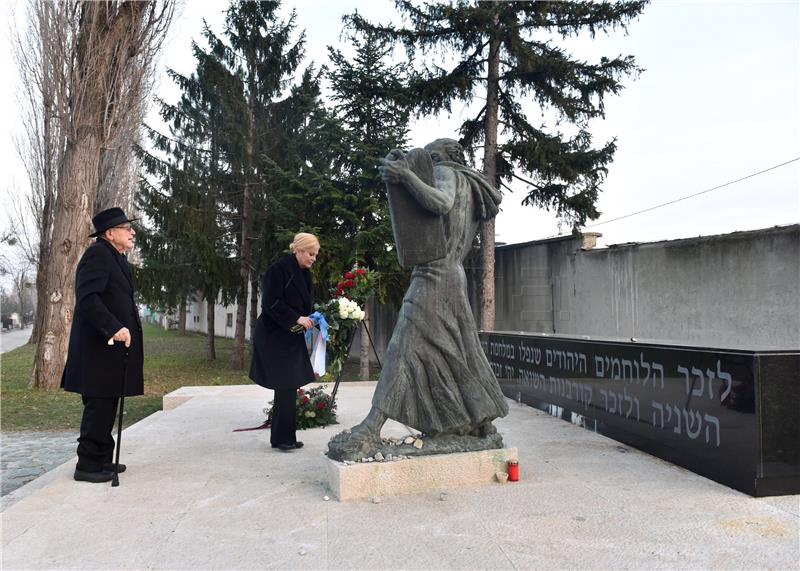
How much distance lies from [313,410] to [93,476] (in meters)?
2.50

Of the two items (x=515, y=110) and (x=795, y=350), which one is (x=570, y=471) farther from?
(x=515, y=110)

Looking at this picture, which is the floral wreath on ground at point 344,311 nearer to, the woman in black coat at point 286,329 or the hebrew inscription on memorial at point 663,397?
the woman in black coat at point 286,329

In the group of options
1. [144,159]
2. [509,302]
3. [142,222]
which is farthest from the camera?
[142,222]

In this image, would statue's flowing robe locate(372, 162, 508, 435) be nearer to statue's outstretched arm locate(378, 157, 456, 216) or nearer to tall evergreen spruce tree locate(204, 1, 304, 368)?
statue's outstretched arm locate(378, 157, 456, 216)

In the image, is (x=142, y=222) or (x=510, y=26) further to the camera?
(x=142, y=222)

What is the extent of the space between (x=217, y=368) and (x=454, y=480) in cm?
1493

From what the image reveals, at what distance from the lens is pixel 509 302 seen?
15.8 m

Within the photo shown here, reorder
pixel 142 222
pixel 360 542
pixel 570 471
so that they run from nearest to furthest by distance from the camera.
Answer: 1. pixel 360 542
2. pixel 570 471
3. pixel 142 222

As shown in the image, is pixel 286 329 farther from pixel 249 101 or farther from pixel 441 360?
pixel 249 101

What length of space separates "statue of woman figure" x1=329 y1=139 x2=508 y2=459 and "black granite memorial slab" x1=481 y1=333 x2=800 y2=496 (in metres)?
1.45

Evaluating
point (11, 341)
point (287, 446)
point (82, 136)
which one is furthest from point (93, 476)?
point (11, 341)

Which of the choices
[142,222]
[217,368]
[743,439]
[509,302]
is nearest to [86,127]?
[142,222]

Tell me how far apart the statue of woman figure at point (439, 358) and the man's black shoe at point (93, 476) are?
5.69 ft

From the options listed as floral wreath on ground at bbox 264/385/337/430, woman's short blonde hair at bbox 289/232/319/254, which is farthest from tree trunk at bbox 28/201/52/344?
woman's short blonde hair at bbox 289/232/319/254
